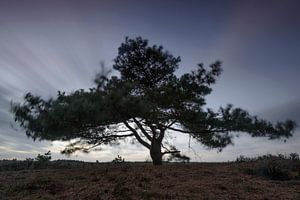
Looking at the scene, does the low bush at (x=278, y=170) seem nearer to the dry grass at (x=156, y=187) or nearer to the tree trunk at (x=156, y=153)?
the dry grass at (x=156, y=187)

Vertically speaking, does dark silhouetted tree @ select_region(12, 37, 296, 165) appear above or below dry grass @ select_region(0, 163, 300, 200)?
above

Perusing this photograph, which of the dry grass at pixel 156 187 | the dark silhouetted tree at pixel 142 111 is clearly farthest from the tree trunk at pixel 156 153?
the dry grass at pixel 156 187

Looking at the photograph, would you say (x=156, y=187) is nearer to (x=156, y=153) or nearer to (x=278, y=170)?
Answer: (x=278, y=170)

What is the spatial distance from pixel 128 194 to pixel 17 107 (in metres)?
5.80

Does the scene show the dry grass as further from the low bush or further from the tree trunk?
the tree trunk

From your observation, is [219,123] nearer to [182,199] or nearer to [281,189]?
[281,189]

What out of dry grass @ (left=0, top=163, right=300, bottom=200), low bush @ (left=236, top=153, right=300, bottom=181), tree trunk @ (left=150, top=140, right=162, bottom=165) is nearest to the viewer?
dry grass @ (left=0, top=163, right=300, bottom=200)

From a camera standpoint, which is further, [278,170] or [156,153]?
[156,153]

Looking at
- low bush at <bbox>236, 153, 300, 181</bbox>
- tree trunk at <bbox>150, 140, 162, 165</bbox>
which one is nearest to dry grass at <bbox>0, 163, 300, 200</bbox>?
low bush at <bbox>236, 153, 300, 181</bbox>

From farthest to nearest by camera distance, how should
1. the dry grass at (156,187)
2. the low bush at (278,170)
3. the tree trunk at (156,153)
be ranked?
the tree trunk at (156,153) → the low bush at (278,170) → the dry grass at (156,187)

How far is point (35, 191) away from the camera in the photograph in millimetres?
8359

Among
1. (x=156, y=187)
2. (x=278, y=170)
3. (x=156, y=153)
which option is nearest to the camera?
(x=156, y=187)

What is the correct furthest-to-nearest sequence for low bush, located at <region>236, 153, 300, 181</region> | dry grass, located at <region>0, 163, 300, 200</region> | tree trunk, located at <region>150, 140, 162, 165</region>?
tree trunk, located at <region>150, 140, 162, 165</region>
low bush, located at <region>236, 153, 300, 181</region>
dry grass, located at <region>0, 163, 300, 200</region>

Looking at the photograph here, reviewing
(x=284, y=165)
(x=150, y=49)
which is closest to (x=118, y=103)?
(x=150, y=49)
